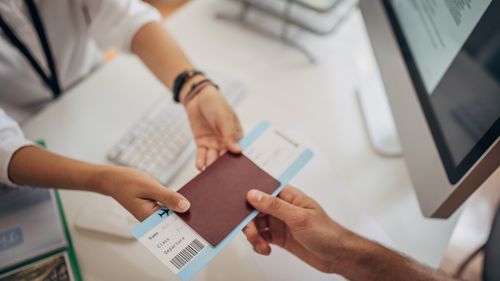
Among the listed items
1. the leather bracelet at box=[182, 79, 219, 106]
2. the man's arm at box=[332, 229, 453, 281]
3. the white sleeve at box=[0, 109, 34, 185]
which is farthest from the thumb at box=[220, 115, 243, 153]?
the white sleeve at box=[0, 109, 34, 185]

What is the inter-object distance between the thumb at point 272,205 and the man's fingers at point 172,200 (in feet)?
0.30

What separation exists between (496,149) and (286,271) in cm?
37

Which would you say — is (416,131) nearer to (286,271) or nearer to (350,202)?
(350,202)

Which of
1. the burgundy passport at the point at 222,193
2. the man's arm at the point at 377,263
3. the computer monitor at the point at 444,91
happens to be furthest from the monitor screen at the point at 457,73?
the burgundy passport at the point at 222,193

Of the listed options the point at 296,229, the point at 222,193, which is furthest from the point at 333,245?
the point at 222,193

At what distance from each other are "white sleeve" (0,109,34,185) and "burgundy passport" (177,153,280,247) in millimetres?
302

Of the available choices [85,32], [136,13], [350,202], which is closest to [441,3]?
[350,202]

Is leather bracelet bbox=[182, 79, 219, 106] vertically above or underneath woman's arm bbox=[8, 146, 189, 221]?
above

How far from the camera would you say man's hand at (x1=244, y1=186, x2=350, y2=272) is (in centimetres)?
57

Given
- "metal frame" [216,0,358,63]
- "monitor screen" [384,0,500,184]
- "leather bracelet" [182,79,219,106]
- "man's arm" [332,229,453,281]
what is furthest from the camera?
"metal frame" [216,0,358,63]

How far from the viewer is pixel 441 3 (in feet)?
1.88

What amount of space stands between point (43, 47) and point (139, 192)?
48 centimetres

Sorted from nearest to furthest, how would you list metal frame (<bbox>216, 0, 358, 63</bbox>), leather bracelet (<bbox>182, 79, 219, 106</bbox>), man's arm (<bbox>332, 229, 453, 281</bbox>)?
man's arm (<bbox>332, 229, 453, 281</bbox>)
leather bracelet (<bbox>182, 79, 219, 106</bbox>)
metal frame (<bbox>216, 0, 358, 63</bbox>)

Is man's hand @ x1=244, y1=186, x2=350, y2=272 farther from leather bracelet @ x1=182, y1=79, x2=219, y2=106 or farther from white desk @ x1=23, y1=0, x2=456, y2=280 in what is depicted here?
leather bracelet @ x1=182, y1=79, x2=219, y2=106
